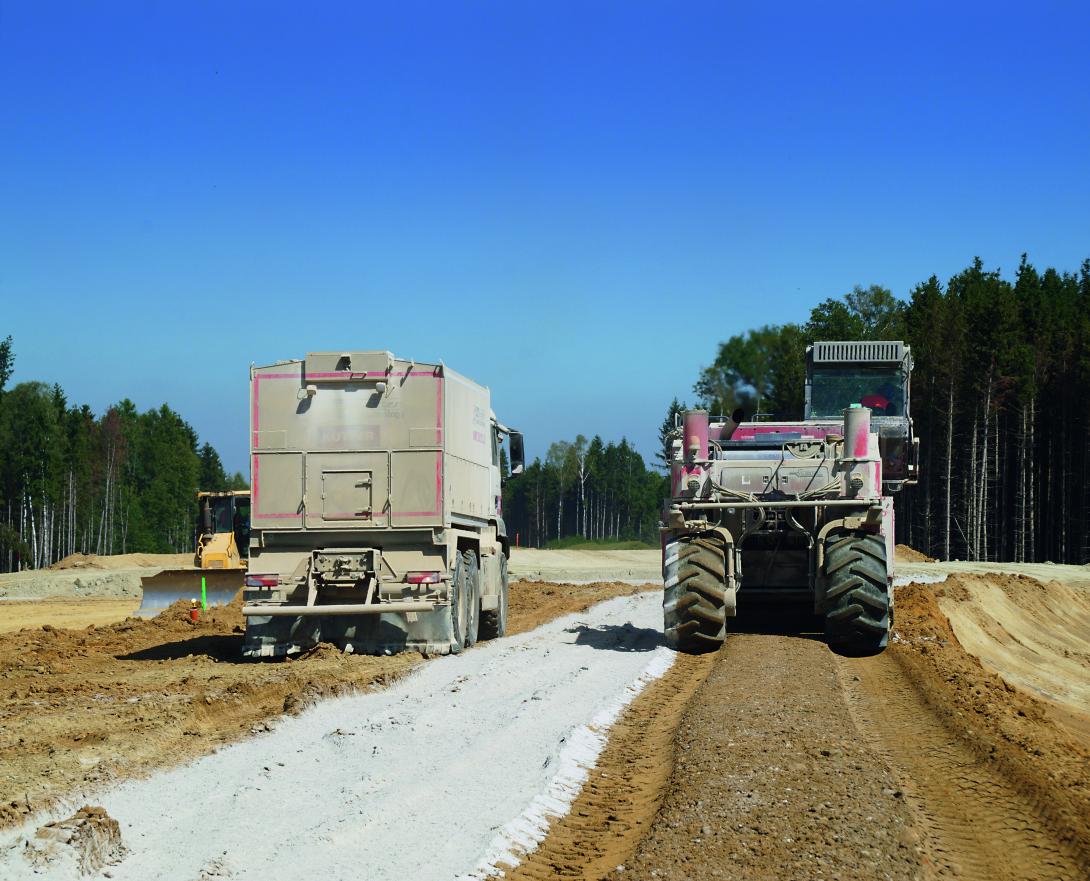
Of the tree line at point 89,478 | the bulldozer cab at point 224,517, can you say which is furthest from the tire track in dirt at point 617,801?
the tree line at point 89,478

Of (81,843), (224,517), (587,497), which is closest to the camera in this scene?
(81,843)

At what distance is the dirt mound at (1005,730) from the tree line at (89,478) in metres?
68.2

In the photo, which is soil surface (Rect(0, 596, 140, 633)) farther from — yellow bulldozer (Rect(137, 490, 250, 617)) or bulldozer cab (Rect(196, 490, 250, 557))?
bulldozer cab (Rect(196, 490, 250, 557))

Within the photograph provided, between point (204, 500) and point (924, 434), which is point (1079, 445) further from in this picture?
point (204, 500)

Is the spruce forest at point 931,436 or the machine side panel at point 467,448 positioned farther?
the spruce forest at point 931,436

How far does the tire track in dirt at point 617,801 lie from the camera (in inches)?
271

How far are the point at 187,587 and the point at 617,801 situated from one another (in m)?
18.3

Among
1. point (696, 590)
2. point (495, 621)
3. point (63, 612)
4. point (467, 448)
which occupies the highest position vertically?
point (467, 448)

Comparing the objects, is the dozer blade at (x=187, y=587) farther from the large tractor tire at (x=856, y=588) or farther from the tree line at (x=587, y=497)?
the tree line at (x=587, y=497)

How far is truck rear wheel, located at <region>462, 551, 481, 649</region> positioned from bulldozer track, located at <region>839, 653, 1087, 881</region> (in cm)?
682

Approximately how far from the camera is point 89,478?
98.4 m

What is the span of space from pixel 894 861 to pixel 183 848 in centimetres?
384

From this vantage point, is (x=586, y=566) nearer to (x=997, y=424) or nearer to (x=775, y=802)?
(x=997, y=424)

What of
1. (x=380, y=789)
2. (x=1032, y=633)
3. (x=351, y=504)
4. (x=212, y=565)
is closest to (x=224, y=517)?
(x=212, y=565)
